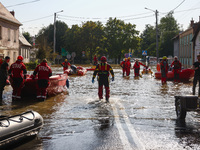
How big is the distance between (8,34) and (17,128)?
3461 cm

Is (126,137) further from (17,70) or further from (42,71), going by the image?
(17,70)

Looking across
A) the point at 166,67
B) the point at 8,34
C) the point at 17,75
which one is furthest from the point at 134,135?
the point at 8,34

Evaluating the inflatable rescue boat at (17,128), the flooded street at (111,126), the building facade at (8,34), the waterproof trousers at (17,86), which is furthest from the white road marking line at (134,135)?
the building facade at (8,34)

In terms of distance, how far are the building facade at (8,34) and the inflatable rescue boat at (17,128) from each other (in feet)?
101

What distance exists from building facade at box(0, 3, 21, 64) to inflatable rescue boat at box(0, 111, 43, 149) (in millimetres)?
30709

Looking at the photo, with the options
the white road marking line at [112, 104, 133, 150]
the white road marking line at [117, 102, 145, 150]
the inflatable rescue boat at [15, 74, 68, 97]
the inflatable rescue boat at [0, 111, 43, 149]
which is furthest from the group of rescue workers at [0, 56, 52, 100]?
the inflatable rescue boat at [0, 111, 43, 149]

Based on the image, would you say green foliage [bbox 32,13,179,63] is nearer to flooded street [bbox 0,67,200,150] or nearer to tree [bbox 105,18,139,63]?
tree [bbox 105,18,139,63]

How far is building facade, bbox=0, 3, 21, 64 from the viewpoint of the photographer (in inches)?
1403

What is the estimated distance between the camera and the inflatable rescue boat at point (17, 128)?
16.5 ft

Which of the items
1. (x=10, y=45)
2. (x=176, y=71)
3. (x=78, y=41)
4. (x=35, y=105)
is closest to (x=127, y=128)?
(x=35, y=105)

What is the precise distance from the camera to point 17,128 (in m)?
5.31

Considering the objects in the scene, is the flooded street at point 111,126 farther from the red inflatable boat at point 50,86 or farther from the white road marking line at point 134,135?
the red inflatable boat at point 50,86

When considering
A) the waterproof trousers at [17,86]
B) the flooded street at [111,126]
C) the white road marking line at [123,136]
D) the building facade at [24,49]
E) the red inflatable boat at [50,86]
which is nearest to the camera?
the white road marking line at [123,136]

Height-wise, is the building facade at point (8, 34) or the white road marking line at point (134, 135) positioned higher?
the building facade at point (8, 34)
